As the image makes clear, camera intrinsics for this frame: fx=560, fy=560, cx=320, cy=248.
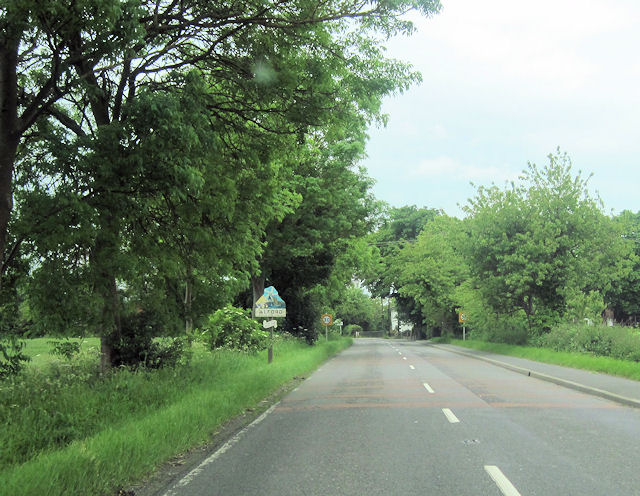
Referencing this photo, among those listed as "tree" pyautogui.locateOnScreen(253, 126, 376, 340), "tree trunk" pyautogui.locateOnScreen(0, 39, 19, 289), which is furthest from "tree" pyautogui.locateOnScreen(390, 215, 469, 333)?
"tree trunk" pyautogui.locateOnScreen(0, 39, 19, 289)

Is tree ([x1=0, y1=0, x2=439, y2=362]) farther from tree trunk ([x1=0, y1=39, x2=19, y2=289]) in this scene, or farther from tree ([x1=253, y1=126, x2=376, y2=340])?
tree ([x1=253, y1=126, x2=376, y2=340])

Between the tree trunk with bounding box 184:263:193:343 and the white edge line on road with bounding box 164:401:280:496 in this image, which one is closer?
the white edge line on road with bounding box 164:401:280:496

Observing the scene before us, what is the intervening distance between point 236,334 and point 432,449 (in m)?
Result: 15.1

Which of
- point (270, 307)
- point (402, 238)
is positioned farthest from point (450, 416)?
point (402, 238)

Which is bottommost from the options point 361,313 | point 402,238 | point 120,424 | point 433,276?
point 120,424

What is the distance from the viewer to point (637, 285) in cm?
5872

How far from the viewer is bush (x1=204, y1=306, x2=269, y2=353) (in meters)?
21.2

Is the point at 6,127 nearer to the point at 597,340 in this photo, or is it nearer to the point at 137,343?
the point at 137,343

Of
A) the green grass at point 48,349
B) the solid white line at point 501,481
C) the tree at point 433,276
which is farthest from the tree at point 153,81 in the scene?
the tree at point 433,276

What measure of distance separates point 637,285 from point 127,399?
61632 millimetres

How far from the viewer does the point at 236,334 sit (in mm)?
21500

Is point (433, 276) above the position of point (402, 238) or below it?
below

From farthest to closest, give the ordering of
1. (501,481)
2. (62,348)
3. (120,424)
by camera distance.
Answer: (62,348) < (120,424) < (501,481)

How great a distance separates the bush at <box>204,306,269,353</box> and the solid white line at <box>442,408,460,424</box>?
37.6 feet
